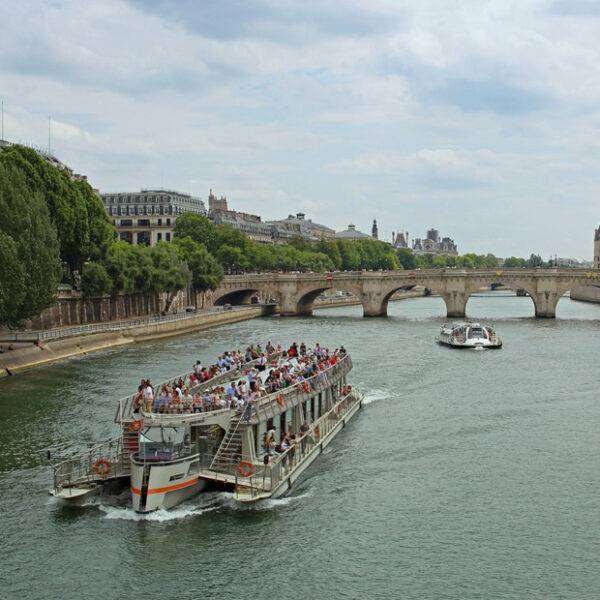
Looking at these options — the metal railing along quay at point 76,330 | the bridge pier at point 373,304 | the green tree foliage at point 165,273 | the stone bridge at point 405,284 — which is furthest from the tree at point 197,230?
the metal railing along quay at point 76,330

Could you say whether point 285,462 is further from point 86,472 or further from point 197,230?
point 197,230

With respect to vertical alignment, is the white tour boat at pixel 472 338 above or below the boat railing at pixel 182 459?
above

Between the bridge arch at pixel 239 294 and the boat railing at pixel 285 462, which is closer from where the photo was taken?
the boat railing at pixel 285 462

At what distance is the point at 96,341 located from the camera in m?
63.2

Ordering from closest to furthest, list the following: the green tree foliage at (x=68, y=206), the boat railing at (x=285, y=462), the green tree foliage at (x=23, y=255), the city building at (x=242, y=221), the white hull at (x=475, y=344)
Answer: the boat railing at (x=285, y=462) → the green tree foliage at (x=23, y=255) → the green tree foliage at (x=68, y=206) → the white hull at (x=475, y=344) → the city building at (x=242, y=221)

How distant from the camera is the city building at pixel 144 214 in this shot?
5723 inches

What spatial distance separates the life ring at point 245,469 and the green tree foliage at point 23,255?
27.4 meters

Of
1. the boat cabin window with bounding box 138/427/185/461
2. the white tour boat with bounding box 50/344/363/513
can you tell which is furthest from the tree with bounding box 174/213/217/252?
the boat cabin window with bounding box 138/427/185/461

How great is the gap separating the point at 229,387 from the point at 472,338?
42.0 metres

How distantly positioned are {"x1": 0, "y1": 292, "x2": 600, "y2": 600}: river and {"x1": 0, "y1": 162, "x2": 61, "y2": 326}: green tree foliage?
7.32m

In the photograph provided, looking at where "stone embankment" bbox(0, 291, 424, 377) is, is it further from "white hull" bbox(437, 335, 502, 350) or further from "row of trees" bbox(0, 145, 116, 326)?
"white hull" bbox(437, 335, 502, 350)

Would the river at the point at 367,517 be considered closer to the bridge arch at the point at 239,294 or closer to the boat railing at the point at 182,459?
the boat railing at the point at 182,459

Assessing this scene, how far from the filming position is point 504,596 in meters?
20.0

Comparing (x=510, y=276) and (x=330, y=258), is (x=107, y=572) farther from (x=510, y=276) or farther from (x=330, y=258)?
(x=330, y=258)
